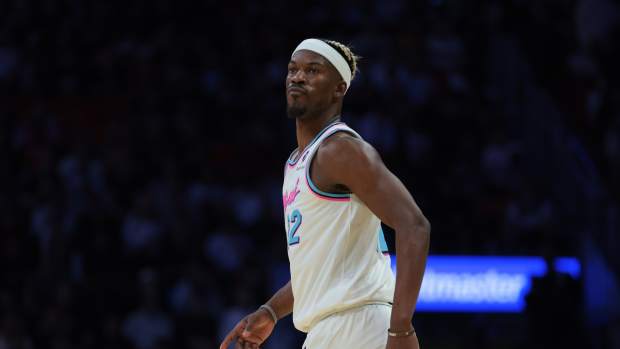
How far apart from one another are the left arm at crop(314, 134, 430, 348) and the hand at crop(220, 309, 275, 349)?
0.95 m

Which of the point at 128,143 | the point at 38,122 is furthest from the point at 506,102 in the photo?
the point at 38,122

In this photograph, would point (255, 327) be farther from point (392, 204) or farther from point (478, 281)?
point (478, 281)

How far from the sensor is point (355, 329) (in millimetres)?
4145

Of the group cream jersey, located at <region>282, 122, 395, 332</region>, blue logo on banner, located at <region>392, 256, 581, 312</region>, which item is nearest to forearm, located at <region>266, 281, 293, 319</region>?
cream jersey, located at <region>282, 122, 395, 332</region>

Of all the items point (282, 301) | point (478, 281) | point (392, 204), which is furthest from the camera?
point (478, 281)

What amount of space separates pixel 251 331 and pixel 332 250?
79 cm

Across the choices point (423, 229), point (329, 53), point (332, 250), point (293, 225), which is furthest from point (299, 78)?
point (423, 229)

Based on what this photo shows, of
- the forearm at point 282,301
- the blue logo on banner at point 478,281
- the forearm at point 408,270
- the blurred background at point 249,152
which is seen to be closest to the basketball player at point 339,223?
the forearm at point 408,270

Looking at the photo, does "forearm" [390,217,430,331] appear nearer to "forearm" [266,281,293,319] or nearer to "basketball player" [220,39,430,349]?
"basketball player" [220,39,430,349]

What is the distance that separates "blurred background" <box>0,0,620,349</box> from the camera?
417 inches

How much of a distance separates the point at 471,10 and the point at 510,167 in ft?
10.3

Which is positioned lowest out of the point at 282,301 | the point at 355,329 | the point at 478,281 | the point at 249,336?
the point at 478,281

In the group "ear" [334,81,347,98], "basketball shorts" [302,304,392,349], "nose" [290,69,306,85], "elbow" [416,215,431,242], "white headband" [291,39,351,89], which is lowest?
"basketball shorts" [302,304,392,349]

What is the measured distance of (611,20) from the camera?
1266 centimetres
